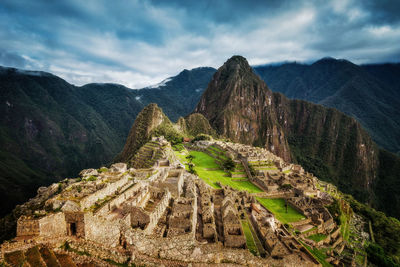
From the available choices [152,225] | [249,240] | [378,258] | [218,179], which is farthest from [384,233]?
[152,225]

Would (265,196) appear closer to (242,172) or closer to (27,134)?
(242,172)

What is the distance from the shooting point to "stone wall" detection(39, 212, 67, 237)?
27.5 feet

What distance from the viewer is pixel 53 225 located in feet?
28.7

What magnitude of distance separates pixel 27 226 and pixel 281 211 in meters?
32.4

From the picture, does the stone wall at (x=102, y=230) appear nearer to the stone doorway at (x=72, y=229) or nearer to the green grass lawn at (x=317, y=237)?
the stone doorway at (x=72, y=229)

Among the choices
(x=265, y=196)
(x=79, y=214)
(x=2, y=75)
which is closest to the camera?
(x=79, y=214)

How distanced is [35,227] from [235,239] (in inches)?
495

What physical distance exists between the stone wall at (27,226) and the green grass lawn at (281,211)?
92.7 feet

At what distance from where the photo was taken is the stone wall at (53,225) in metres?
8.37

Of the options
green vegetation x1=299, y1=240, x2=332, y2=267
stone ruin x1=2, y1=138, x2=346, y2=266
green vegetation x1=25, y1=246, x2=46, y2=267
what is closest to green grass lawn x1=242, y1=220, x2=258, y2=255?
stone ruin x1=2, y1=138, x2=346, y2=266

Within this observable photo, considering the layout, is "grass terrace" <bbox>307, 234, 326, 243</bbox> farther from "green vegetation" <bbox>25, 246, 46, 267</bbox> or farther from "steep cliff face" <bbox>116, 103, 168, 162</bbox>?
"steep cliff face" <bbox>116, 103, 168, 162</bbox>

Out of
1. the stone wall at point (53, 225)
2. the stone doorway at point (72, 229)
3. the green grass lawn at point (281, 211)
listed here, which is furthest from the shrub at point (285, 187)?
the stone wall at point (53, 225)

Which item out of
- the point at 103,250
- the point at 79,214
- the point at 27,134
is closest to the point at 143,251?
the point at 103,250

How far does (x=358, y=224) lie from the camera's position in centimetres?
3969
